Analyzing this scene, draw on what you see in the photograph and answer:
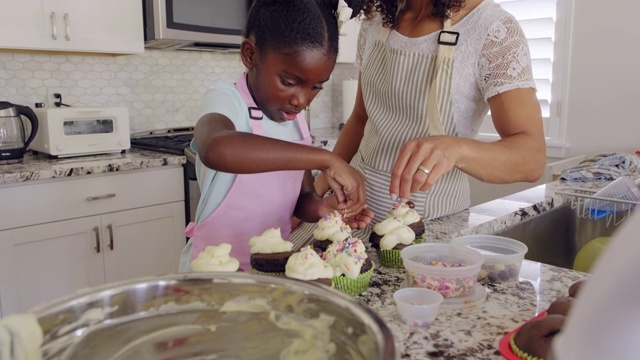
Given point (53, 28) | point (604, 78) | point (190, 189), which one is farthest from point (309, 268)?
point (604, 78)

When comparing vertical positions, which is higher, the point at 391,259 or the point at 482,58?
the point at 482,58

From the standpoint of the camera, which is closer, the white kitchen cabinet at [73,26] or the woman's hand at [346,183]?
the woman's hand at [346,183]

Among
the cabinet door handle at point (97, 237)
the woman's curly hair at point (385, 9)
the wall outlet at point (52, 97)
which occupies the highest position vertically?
the woman's curly hair at point (385, 9)

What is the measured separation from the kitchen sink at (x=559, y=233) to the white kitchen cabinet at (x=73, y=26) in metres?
1.99

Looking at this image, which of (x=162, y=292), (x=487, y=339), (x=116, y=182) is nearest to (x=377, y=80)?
(x=487, y=339)

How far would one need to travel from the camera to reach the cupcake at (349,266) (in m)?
0.81

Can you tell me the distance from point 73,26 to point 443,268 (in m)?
2.18

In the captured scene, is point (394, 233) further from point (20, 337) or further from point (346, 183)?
point (20, 337)

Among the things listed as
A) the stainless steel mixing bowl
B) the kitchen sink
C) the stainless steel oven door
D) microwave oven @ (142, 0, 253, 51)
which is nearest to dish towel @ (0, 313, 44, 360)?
the stainless steel mixing bowl

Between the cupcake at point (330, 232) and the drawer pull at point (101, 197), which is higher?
the cupcake at point (330, 232)

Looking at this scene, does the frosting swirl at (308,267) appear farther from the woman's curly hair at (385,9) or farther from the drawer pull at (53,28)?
the drawer pull at (53,28)

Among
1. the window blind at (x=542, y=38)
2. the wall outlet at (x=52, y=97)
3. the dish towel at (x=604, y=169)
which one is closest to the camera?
the dish towel at (x=604, y=169)

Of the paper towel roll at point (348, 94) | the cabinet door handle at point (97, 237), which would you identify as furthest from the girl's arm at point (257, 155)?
the paper towel roll at point (348, 94)

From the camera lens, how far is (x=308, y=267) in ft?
2.59
